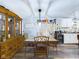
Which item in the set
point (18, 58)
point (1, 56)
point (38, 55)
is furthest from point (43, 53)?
point (1, 56)

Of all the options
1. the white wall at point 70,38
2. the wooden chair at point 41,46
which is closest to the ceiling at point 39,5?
the wooden chair at point 41,46

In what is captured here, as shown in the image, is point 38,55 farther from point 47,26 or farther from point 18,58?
point 47,26

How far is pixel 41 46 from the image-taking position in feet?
25.2

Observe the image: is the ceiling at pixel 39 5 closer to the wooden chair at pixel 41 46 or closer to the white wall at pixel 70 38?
the wooden chair at pixel 41 46

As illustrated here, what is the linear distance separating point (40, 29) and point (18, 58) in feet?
24.7

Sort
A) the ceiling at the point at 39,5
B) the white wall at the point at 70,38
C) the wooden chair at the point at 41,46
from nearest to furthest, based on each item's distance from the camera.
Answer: the wooden chair at the point at 41,46 < the ceiling at the point at 39,5 < the white wall at the point at 70,38

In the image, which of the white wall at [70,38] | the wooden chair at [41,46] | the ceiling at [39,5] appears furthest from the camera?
the white wall at [70,38]

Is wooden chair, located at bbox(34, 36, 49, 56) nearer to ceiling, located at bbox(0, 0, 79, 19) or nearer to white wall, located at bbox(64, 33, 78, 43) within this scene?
ceiling, located at bbox(0, 0, 79, 19)

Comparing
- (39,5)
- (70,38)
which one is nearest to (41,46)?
(39,5)

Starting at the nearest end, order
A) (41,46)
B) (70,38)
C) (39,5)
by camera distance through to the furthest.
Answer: (41,46), (39,5), (70,38)

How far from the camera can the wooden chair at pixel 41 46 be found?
767cm

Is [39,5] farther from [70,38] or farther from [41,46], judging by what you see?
[70,38]

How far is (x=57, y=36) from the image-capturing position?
1402 centimetres

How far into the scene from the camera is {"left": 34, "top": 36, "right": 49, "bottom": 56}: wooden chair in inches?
302
